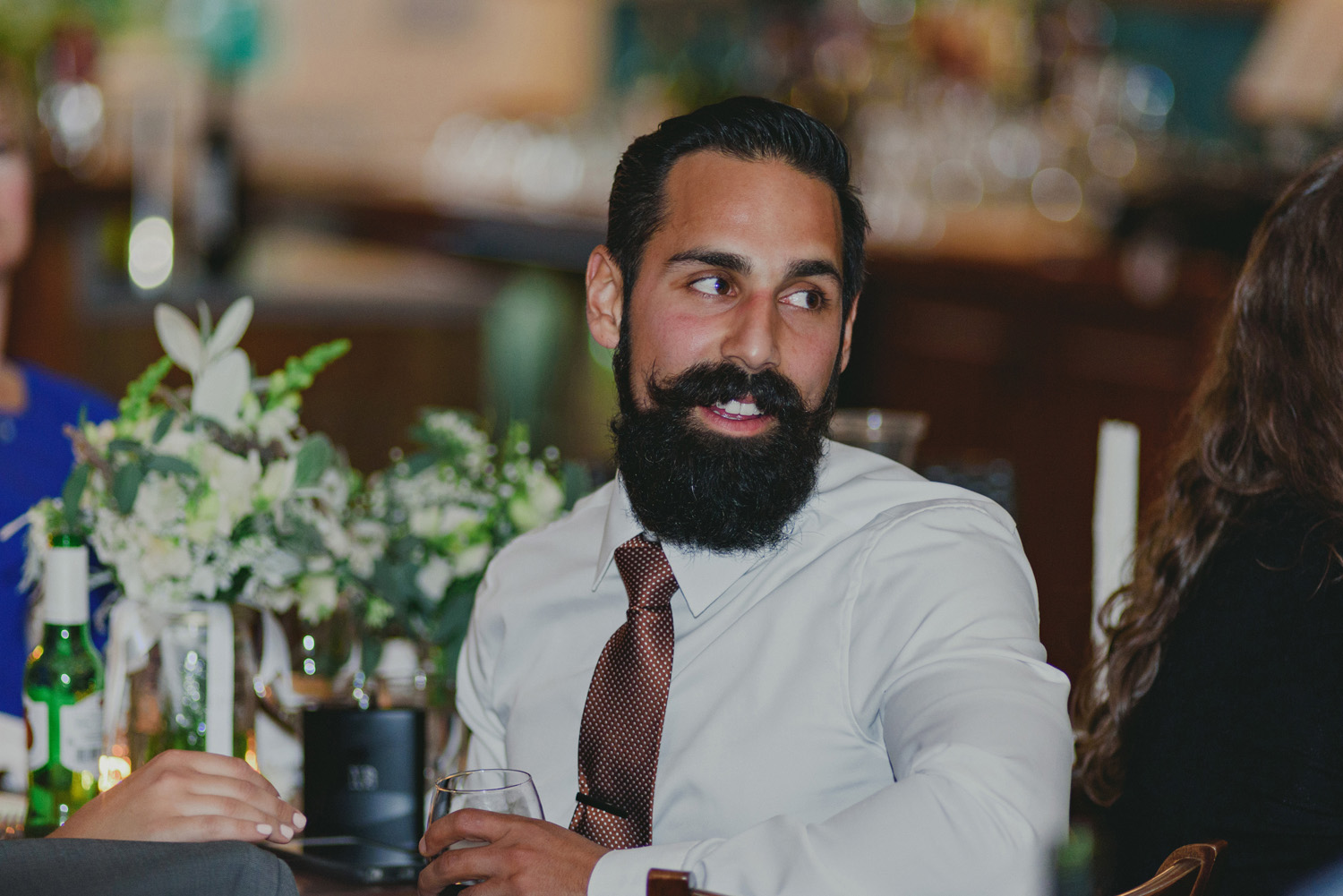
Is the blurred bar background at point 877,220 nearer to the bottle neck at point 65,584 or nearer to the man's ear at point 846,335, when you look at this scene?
the man's ear at point 846,335

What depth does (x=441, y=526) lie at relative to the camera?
1.66 meters

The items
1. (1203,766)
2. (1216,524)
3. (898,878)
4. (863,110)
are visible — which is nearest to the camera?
(898,878)

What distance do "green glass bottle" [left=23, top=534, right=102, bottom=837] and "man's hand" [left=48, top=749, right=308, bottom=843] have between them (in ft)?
0.72

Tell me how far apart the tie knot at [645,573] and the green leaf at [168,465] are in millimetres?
454

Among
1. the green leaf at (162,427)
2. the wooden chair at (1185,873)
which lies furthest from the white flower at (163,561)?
the wooden chair at (1185,873)

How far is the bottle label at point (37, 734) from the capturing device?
1.50 m

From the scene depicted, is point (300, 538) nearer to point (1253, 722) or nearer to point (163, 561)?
point (163, 561)

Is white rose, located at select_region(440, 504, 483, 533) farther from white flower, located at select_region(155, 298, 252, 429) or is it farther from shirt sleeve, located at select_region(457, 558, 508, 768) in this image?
white flower, located at select_region(155, 298, 252, 429)

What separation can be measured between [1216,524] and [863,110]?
3811 millimetres

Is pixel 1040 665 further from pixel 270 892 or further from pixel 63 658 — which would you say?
pixel 63 658

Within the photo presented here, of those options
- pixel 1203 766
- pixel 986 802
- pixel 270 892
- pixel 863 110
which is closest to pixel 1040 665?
pixel 986 802

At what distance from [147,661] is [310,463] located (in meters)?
0.26

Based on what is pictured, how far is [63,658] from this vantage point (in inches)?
59.6

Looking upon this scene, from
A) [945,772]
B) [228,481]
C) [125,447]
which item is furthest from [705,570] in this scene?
[125,447]
